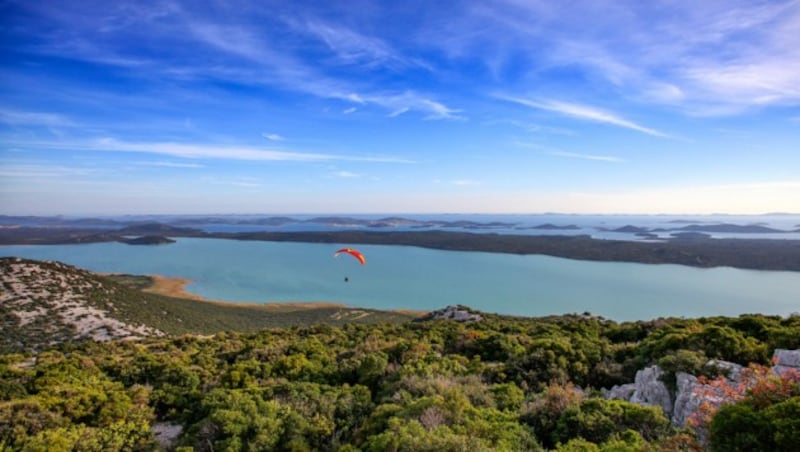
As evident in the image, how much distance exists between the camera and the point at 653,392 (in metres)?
7.36

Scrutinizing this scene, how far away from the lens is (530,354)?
10047 mm

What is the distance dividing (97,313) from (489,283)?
44874mm

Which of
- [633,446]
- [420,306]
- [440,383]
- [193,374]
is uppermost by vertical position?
[633,446]

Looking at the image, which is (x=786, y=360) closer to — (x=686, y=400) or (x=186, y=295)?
(x=686, y=400)

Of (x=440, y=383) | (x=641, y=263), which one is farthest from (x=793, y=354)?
(x=641, y=263)

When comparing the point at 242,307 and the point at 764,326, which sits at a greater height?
the point at 764,326

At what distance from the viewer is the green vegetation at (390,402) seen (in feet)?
16.8

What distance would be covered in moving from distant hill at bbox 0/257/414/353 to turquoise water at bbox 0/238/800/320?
285 inches

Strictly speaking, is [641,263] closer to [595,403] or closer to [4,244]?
[595,403]

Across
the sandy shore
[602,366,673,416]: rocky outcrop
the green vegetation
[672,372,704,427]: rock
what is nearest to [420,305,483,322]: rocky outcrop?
the green vegetation

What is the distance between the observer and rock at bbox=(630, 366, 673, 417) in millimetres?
7129

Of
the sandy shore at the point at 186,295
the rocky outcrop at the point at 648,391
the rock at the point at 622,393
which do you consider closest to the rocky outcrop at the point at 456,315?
A: the sandy shore at the point at 186,295

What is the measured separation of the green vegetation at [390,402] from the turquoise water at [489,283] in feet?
97.3

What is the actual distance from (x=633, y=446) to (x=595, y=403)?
141cm
